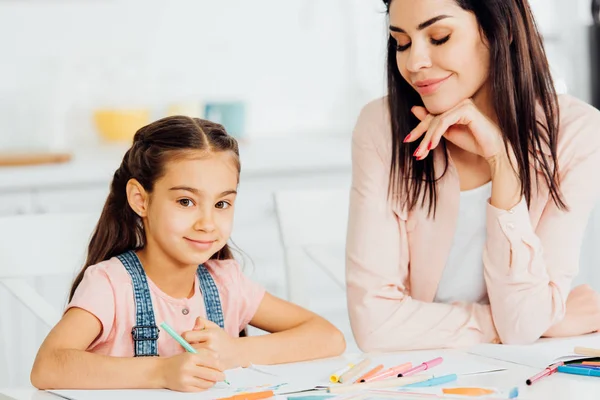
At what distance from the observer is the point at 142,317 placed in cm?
156

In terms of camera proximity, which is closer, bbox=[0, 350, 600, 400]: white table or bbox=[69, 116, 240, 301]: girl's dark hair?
bbox=[0, 350, 600, 400]: white table

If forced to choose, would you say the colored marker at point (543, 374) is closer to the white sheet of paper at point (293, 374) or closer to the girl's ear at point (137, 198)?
the white sheet of paper at point (293, 374)

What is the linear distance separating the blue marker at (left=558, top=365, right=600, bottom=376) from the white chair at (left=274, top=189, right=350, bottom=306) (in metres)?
0.82

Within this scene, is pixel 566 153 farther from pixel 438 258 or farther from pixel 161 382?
pixel 161 382

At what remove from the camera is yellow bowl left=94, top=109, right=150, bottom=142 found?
3.41 metres

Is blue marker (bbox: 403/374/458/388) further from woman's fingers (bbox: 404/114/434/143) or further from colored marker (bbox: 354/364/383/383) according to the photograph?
woman's fingers (bbox: 404/114/434/143)

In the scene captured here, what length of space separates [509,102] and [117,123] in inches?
77.0

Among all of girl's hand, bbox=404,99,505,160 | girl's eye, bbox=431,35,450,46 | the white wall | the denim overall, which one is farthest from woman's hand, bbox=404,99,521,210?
the white wall

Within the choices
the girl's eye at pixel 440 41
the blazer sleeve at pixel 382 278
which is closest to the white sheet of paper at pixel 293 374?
the blazer sleeve at pixel 382 278

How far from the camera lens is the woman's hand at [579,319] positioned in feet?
5.51

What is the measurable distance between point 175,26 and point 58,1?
0.41m

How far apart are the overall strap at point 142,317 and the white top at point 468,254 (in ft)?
1.74

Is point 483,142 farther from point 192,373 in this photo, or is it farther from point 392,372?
point 192,373

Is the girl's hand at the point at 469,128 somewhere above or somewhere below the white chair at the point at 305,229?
above
